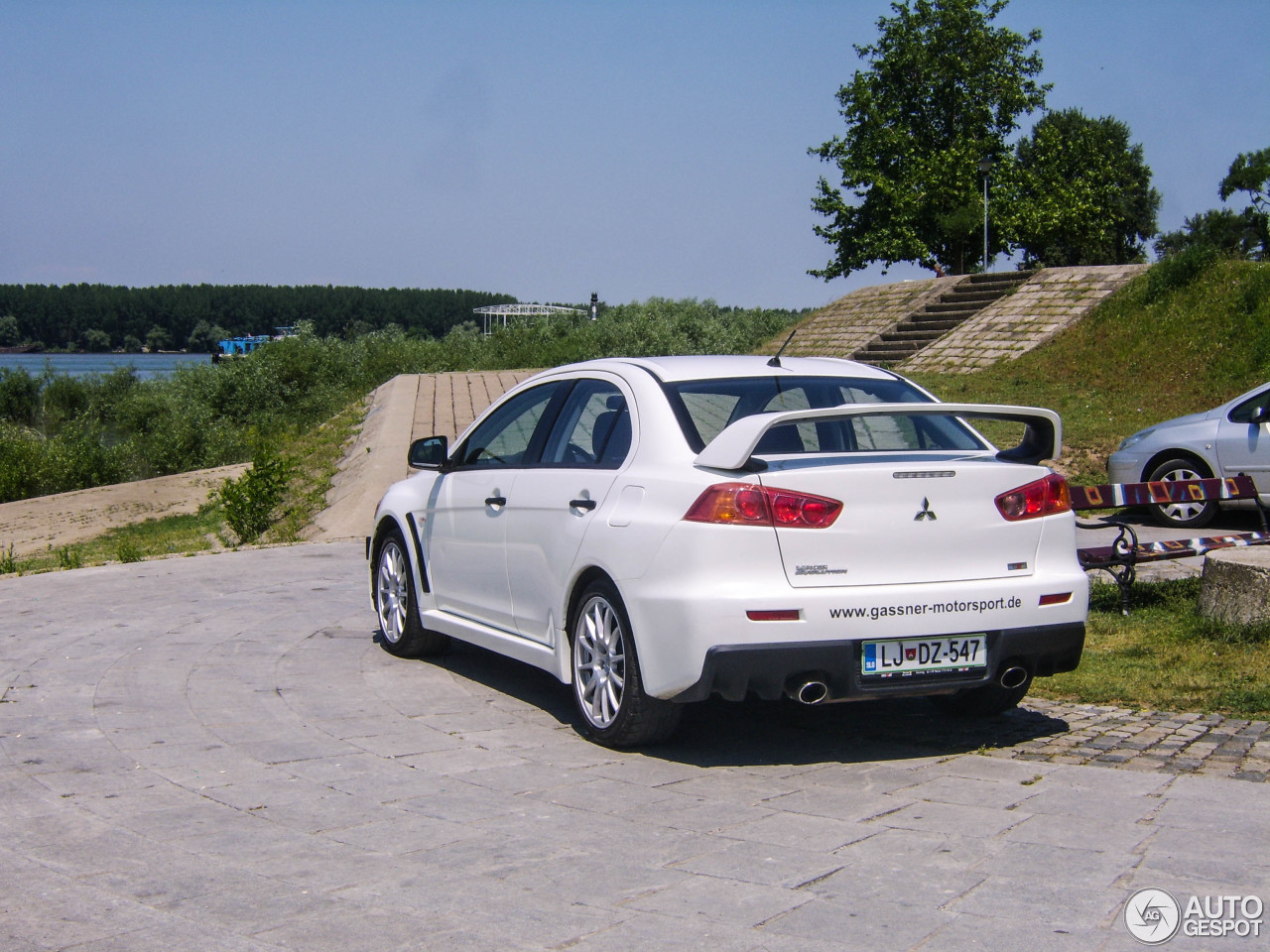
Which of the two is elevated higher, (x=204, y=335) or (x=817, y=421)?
(x=204, y=335)

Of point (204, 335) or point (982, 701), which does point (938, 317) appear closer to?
point (982, 701)

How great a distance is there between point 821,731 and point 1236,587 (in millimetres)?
2935

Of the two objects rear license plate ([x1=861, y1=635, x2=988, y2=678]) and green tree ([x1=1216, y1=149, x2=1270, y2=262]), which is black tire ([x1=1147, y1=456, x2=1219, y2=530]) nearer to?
rear license plate ([x1=861, y1=635, x2=988, y2=678])

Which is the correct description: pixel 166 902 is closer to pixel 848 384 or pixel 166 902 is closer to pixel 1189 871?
pixel 1189 871

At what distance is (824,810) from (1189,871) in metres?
1.27

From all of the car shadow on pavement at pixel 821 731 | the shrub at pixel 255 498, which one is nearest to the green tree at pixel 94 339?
the shrub at pixel 255 498

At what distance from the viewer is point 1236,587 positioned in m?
7.30

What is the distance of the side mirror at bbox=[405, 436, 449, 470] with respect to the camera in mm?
7430

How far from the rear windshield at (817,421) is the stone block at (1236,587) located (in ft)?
7.90

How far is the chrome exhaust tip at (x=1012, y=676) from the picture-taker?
5332 millimetres

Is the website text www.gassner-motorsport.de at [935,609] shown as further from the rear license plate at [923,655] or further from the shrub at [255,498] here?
the shrub at [255,498]

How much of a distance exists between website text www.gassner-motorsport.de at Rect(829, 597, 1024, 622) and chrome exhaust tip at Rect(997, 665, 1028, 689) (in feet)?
0.87

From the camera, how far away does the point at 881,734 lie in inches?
232

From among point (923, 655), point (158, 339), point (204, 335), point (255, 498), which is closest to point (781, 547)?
point (923, 655)
